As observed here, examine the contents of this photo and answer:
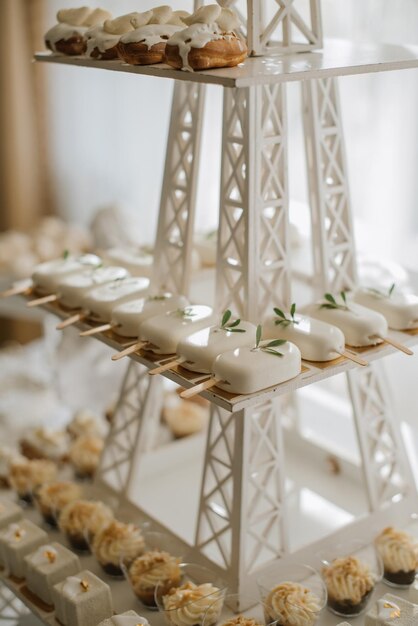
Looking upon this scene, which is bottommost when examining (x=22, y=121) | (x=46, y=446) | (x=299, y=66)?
(x=46, y=446)

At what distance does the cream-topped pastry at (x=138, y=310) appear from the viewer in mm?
2434

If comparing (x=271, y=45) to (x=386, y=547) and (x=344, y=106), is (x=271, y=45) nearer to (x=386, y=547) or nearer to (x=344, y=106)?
(x=344, y=106)

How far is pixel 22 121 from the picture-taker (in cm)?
533

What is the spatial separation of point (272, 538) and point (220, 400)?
95cm

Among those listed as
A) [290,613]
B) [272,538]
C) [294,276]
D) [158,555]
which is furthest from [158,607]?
[294,276]

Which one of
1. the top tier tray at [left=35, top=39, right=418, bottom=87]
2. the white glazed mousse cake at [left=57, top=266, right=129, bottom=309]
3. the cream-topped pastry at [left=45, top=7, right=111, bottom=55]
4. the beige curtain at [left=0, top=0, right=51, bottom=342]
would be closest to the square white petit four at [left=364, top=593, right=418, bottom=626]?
the white glazed mousse cake at [left=57, top=266, right=129, bottom=309]

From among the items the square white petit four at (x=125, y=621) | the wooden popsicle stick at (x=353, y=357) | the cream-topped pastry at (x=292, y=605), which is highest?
the wooden popsicle stick at (x=353, y=357)

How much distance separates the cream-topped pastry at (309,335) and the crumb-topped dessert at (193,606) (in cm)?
66

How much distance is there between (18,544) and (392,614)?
3.56 ft

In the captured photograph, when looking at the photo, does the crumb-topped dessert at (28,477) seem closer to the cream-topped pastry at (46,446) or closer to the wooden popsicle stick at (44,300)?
the cream-topped pastry at (46,446)

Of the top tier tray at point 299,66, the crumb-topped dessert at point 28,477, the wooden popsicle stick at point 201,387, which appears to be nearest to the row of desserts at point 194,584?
the crumb-topped dessert at point 28,477

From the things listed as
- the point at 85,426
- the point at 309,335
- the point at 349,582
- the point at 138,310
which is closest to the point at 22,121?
the point at 85,426

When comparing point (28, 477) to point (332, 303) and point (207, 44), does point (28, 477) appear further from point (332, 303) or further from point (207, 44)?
point (207, 44)

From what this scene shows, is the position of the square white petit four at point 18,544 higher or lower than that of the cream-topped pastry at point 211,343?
lower
